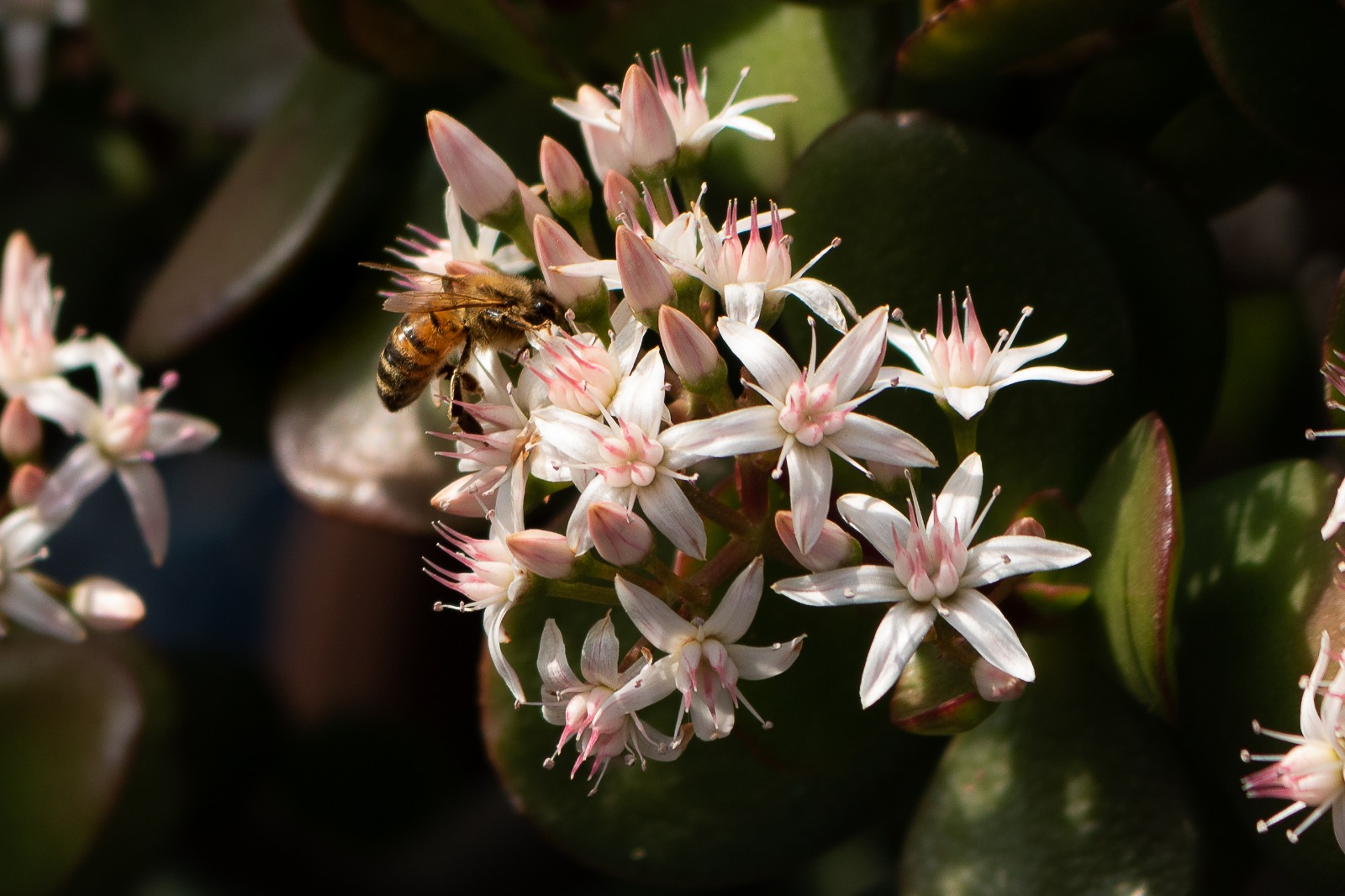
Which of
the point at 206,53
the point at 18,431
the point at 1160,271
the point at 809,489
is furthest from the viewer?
the point at 206,53

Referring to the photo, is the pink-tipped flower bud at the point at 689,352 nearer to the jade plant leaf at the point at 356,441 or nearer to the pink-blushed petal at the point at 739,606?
the pink-blushed petal at the point at 739,606

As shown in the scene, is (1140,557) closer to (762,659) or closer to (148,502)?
(762,659)

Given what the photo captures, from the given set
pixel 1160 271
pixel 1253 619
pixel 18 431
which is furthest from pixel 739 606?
pixel 18 431

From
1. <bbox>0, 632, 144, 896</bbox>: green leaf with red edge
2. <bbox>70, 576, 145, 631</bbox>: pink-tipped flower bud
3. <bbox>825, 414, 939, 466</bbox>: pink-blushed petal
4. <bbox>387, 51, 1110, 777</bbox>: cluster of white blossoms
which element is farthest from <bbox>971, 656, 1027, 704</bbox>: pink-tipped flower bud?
<bbox>0, 632, 144, 896</bbox>: green leaf with red edge

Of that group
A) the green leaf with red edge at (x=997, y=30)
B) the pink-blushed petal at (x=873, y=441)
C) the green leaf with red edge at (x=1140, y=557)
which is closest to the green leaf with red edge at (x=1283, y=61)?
the green leaf with red edge at (x=997, y=30)


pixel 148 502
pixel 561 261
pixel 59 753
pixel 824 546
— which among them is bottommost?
pixel 59 753

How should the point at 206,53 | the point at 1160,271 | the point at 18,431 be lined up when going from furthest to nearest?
the point at 206,53 < the point at 18,431 < the point at 1160,271

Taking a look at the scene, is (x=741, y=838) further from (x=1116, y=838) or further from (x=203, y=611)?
(x=203, y=611)

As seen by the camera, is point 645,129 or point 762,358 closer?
point 762,358
